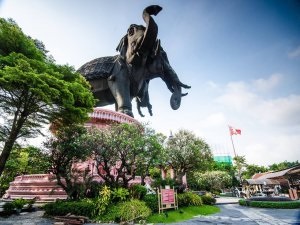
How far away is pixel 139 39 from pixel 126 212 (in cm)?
1682

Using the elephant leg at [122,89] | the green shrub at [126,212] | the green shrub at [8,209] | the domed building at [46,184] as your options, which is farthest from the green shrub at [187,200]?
the green shrub at [8,209]

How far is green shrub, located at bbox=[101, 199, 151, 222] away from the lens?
37.2 feet

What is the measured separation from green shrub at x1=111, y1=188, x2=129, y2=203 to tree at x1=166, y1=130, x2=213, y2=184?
7.39 meters

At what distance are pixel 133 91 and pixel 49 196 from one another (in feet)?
50.2

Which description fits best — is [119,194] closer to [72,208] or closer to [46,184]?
[72,208]

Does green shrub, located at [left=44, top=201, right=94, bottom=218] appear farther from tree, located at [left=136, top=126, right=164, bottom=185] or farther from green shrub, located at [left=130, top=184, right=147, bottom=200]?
tree, located at [left=136, top=126, right=164, bottom=185]

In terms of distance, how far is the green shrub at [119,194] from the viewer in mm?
12780

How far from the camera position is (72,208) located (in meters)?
11.7

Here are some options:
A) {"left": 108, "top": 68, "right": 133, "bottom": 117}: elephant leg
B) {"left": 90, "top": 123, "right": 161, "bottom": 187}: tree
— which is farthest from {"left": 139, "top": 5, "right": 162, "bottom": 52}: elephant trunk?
{"left": 90, "top": 123, "right": 161, "bottom": 187}: tree

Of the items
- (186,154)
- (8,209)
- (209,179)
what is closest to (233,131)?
(209,179)

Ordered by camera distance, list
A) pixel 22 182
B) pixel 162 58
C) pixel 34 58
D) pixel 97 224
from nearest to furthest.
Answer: pixel 97 224 < pixel 34 58 < pixel 22 182 < pixel 162 58

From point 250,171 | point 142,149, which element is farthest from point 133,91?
point 250,171

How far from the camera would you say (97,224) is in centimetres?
1081

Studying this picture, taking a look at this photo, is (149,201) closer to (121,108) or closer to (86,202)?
(86,202)
